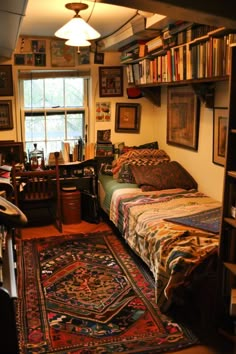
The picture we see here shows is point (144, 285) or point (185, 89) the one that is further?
point (185, 89)

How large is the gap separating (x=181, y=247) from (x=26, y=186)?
7.71 ft

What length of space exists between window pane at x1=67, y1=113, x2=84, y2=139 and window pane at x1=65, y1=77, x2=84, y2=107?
0.48 feet

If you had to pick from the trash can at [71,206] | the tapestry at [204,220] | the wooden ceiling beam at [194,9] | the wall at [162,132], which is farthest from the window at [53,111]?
the wooden ceiling beam at [194,9]

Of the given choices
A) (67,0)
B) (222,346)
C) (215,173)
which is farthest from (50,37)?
(222,346)

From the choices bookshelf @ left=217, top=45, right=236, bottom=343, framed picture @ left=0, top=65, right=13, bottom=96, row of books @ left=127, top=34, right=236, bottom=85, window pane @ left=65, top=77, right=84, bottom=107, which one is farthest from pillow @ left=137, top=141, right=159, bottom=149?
bookshelf @ left=217, top=45, right=236, bottom=343

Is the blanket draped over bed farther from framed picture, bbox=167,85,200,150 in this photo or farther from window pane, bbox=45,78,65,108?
window pane, bbox=45,78,65,108

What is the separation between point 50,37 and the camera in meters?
4.64

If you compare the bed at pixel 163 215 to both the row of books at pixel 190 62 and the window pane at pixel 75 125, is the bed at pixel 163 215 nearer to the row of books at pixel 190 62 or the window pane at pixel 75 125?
the window pane at pixel 75 125

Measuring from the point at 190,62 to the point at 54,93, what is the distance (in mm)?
2250

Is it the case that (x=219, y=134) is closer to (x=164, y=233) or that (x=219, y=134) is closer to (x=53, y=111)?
(x=164, y=233)

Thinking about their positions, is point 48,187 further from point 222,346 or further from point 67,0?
point 222,346

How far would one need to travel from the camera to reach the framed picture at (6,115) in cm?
465

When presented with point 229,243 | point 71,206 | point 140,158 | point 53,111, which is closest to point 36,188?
point 71,206

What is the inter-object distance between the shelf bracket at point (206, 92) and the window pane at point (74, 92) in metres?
1.94
